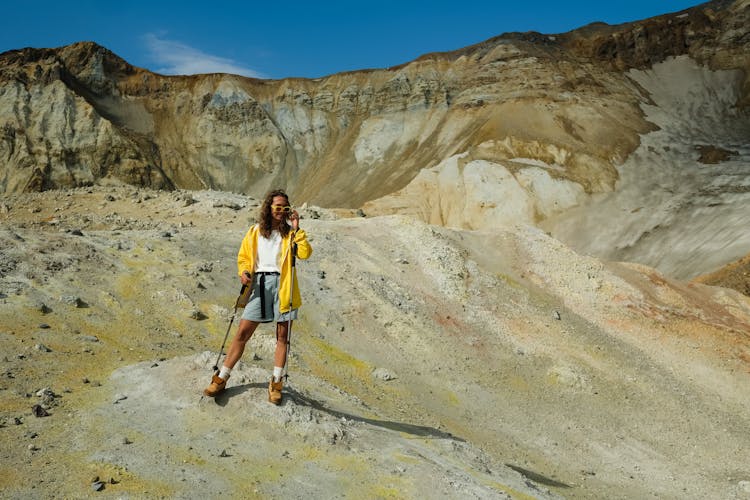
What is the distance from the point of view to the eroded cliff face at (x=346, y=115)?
2116 inches

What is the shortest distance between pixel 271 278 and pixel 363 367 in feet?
18.7

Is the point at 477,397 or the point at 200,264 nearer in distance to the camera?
the point at 477,397

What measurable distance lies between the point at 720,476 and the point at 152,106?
69970 millimetres

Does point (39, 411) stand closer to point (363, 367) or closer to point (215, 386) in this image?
point (215, 386)

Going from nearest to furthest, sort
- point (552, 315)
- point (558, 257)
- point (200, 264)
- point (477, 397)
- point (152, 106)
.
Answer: point (477, 397) → point (200, 264) → point (552, 315) → point (558, 257) → point (152, 106)

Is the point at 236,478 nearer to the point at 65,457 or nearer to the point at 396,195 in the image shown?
the point at 65,457

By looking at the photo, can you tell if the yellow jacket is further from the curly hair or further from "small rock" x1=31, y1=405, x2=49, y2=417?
"small rock" x1=31, y1=405, x2=49, y2=417

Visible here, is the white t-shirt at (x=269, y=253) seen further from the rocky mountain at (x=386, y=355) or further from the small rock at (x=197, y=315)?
the small rock at (x=197, y=315)

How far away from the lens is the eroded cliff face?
5375 centimetres

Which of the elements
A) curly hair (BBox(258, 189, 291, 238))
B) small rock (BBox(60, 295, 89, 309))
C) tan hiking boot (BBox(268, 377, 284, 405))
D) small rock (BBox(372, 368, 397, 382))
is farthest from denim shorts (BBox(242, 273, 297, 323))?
small rock (BBox(372, 368, 397, 382))

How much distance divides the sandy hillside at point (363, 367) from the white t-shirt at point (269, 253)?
1.36 metres

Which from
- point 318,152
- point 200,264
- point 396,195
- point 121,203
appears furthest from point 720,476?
point 318,152

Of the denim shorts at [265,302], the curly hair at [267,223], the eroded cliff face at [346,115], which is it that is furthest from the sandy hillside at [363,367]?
the eroded cliff face at [346,115]

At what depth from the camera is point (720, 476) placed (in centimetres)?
1155
